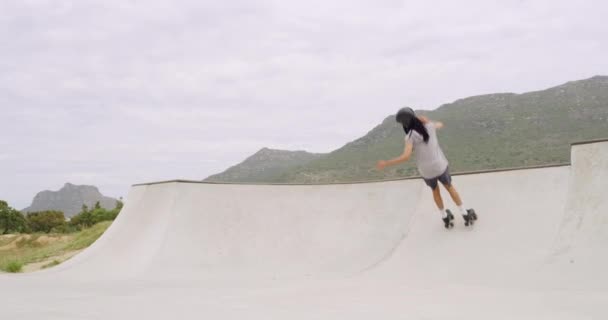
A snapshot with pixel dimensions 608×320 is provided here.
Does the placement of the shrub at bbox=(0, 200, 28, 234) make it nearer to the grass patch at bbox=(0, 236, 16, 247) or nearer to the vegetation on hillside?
the vegetation on hillside

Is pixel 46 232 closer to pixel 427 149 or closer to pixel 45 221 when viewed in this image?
pixel 45 221

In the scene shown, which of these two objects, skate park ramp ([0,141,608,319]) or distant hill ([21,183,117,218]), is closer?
skate park ramp ([0,141,608,319])

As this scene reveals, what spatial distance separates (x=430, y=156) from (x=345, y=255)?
2.05 meters

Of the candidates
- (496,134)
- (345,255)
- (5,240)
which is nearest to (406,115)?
(345,255)

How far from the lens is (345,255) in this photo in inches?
299

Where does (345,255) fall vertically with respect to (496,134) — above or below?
below

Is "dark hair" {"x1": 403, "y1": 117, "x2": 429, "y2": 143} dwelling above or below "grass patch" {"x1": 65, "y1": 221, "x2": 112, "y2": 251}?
above

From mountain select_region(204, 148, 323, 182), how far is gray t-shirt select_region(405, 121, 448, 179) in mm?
62174

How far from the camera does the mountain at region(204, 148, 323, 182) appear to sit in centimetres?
7338

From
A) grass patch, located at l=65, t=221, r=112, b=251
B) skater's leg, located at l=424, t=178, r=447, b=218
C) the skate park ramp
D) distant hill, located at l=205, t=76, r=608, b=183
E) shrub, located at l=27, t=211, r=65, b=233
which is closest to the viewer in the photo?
the skate park ramp

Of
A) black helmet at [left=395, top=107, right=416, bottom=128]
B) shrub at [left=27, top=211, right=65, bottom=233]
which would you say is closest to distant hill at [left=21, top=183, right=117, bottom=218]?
shrub at [left=27, top=211, right=65, bottom=233]

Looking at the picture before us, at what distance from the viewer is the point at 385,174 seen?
1857 inches

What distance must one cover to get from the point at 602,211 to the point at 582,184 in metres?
0.53

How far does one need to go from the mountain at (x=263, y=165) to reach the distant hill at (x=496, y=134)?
45.9ft
